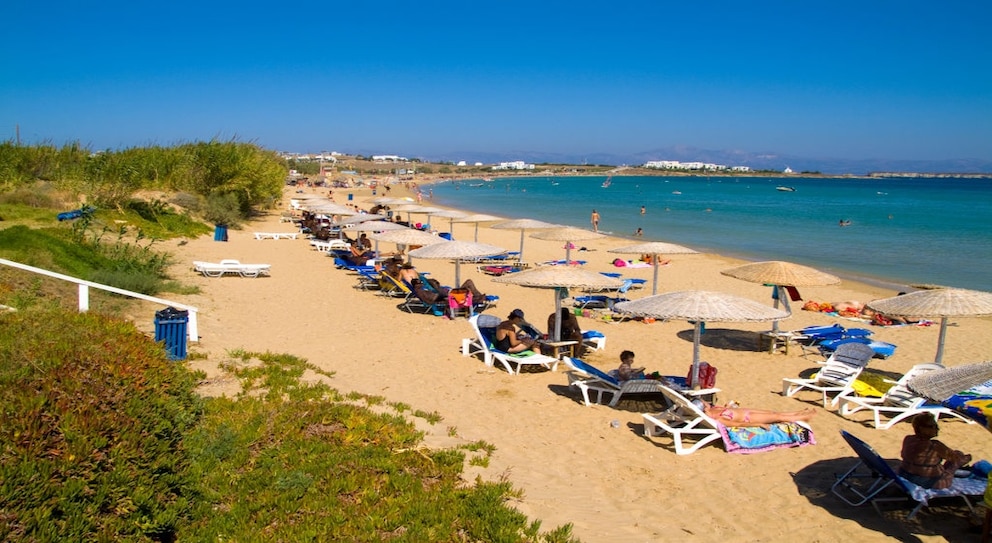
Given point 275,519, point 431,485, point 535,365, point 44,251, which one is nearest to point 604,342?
point 535,365

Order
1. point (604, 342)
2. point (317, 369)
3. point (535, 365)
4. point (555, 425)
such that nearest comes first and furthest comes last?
point (555, 425)
point (317, 369)
point (535, 365)
point (604, 342)

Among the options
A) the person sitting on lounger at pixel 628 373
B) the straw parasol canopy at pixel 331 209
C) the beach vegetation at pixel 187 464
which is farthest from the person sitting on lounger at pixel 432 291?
the straw parasol canopy at pixel 331 209

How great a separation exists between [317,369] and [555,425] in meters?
3.04

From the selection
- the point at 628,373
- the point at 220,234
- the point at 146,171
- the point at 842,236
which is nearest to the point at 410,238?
the point at 628,373

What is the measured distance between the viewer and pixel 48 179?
2247cm

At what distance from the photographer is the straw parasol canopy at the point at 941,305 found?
25.2ft

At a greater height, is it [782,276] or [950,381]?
[782,276]

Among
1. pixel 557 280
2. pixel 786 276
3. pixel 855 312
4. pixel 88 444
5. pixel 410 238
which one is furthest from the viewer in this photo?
pixel 410 238

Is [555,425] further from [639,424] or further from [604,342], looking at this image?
[604,342]

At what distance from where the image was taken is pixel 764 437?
6320mm

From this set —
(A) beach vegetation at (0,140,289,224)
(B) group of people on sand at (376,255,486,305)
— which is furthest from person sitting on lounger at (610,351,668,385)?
(A) beach vegetation at (0,140,289,224)

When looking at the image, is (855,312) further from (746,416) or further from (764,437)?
(764,437)

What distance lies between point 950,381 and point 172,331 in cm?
773

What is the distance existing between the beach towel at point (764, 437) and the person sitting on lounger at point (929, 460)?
1361 mm
